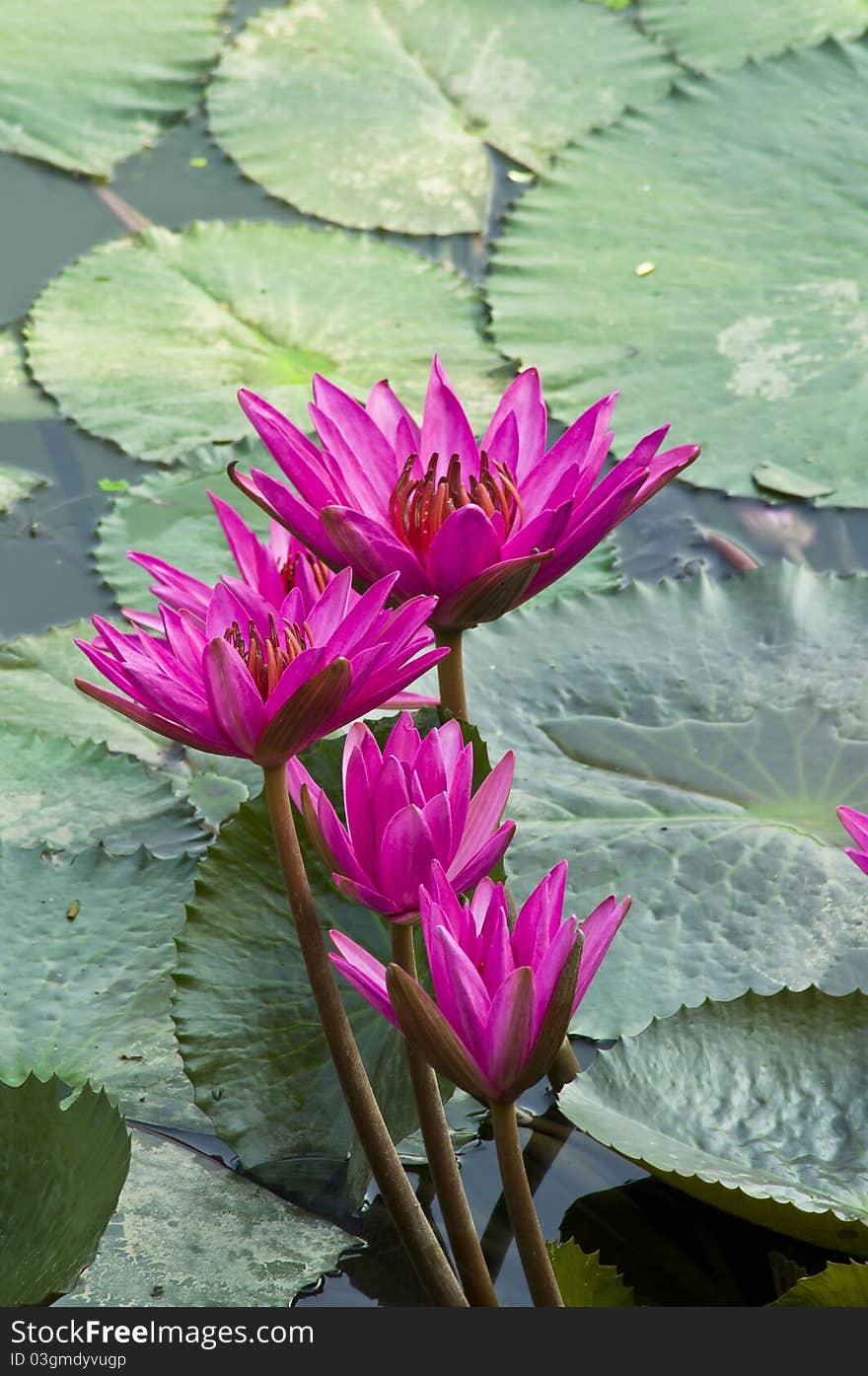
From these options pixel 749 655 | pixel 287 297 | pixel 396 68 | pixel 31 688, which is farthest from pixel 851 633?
pixel 396 68

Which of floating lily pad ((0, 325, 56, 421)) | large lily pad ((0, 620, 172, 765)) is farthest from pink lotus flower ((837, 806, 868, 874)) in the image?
floating lily pad ((0, 325, 56, 421))

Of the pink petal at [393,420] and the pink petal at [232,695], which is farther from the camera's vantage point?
the pink petal at [393,420]

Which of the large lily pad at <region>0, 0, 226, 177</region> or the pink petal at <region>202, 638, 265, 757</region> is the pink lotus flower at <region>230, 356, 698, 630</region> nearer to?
the pink petal at <region>202, 638, 265, 757</region>

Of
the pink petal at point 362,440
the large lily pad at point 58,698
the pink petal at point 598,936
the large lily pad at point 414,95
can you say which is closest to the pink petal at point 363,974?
the pink petal at point 598,936

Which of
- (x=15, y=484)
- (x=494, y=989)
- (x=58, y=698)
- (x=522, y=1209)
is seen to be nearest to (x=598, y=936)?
(x=494, y=989)

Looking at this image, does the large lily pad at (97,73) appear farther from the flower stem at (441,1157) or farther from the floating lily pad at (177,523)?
the flower stem at (441,1157)

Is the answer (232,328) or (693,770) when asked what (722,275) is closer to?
(232,328)
